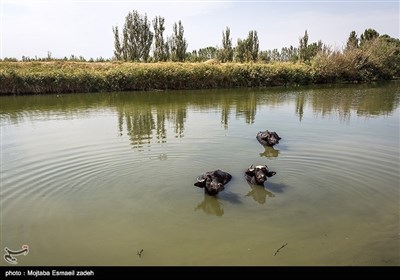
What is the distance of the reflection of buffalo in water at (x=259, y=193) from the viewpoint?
27.2 feet

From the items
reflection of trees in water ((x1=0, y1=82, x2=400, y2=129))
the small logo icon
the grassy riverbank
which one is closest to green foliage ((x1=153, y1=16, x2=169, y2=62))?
the grassy riverbank

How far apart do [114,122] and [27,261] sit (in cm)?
1257

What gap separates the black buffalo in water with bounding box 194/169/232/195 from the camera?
27.3 feet

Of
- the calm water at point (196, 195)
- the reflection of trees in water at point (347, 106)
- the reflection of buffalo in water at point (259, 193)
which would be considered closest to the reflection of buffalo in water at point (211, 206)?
the calm water at point (196, 195)

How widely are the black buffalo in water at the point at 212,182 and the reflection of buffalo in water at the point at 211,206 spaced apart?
0.17m

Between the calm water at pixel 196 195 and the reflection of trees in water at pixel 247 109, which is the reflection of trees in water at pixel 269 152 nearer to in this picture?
the calm water at pixel 196 195

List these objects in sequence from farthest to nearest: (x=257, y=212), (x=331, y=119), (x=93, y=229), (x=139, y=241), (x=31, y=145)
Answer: (x=331, y=119) → (x=31, y=145) → (x=257, y=212) → (x=93, y=229) → (x=139, y=241)

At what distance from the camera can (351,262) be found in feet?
18.9

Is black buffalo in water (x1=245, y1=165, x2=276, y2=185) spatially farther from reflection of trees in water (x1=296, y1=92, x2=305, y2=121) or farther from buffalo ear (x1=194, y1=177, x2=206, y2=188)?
reflection of trees in water (x1=296, y1=92, x2=305, y2=121)

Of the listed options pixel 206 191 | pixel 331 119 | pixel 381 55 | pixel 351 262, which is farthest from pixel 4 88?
pixel 381 55

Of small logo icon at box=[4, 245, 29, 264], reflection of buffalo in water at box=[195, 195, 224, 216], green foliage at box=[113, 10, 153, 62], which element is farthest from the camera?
green foliage at box=[113, 10, 153, 62]

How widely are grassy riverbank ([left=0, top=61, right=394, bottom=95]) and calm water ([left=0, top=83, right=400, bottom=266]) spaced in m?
17.1
